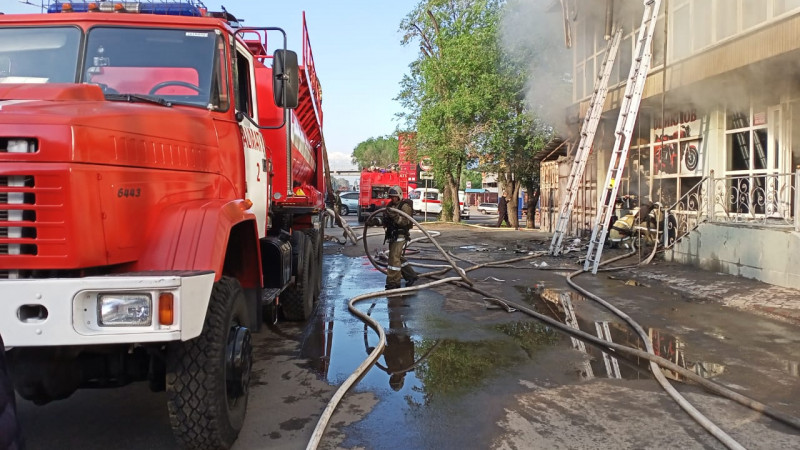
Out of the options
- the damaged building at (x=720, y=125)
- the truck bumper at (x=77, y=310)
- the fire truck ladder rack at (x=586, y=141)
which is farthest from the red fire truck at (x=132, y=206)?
the fire truck ladder rack at (x=586, y=141)

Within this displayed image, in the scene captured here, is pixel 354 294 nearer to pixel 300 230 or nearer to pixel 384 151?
pixel 300 230

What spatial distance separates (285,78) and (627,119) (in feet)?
28.6

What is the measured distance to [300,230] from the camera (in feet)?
22.9

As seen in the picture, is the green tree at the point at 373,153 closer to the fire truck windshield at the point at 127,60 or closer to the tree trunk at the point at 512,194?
the tree trunk at the point at 512,194

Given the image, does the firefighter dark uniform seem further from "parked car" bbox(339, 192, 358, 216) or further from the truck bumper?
"parked car" bbox(339, 192, 358, 216)

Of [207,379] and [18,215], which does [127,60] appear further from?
[207,379]

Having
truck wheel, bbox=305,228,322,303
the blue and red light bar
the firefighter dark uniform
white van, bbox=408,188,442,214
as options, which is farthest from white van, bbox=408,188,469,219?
the blue and red light bar

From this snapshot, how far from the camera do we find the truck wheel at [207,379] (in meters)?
3.01

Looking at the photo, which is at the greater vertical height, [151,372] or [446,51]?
[446,51]

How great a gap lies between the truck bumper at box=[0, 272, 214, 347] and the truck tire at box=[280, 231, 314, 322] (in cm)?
376

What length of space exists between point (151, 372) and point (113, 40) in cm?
236

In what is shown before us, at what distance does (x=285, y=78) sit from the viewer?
4.31 meters

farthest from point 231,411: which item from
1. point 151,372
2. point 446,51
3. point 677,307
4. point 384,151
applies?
point 384,151

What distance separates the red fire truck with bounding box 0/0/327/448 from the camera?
263 cm
